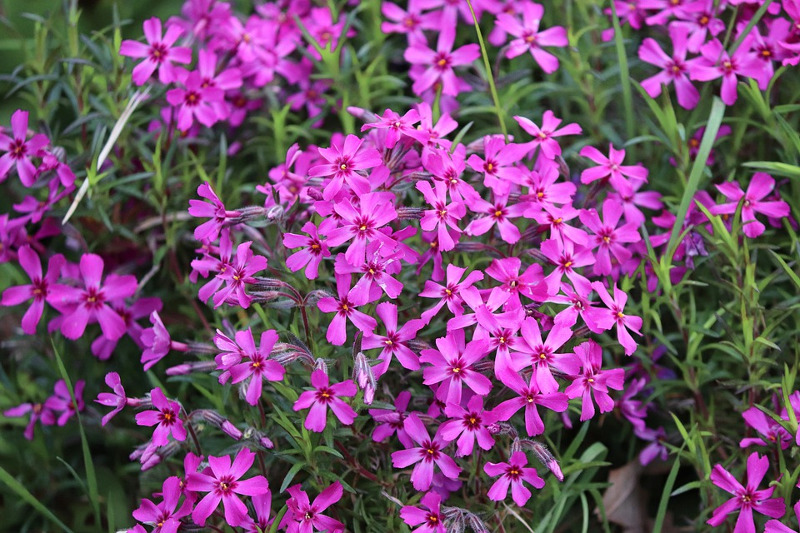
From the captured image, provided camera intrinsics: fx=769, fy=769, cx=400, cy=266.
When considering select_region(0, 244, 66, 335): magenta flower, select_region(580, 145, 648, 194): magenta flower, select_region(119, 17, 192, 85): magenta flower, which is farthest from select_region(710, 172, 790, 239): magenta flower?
select_region(0, 244, 66, 335): magenta flower

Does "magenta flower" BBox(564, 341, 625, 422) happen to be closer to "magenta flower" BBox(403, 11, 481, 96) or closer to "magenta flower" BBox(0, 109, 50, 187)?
"magenta flower" BBox(403, 11, 481, 96)

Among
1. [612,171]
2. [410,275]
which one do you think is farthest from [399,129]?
[612,171]

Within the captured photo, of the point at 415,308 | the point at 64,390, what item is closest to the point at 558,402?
the point at 415,308

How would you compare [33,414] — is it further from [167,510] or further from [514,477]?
[514,477]

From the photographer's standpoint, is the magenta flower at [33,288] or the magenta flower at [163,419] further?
the magenta flower at [33,288]

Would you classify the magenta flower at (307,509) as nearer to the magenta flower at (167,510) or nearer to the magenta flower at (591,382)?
the magenta flower at (167,510)

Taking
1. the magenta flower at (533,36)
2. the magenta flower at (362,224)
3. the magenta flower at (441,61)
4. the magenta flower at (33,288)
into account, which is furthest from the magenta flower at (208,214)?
the magenta flower at (533,36)

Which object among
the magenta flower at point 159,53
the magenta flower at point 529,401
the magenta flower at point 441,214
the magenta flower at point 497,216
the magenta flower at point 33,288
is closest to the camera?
the magenta flower at point 529,401
